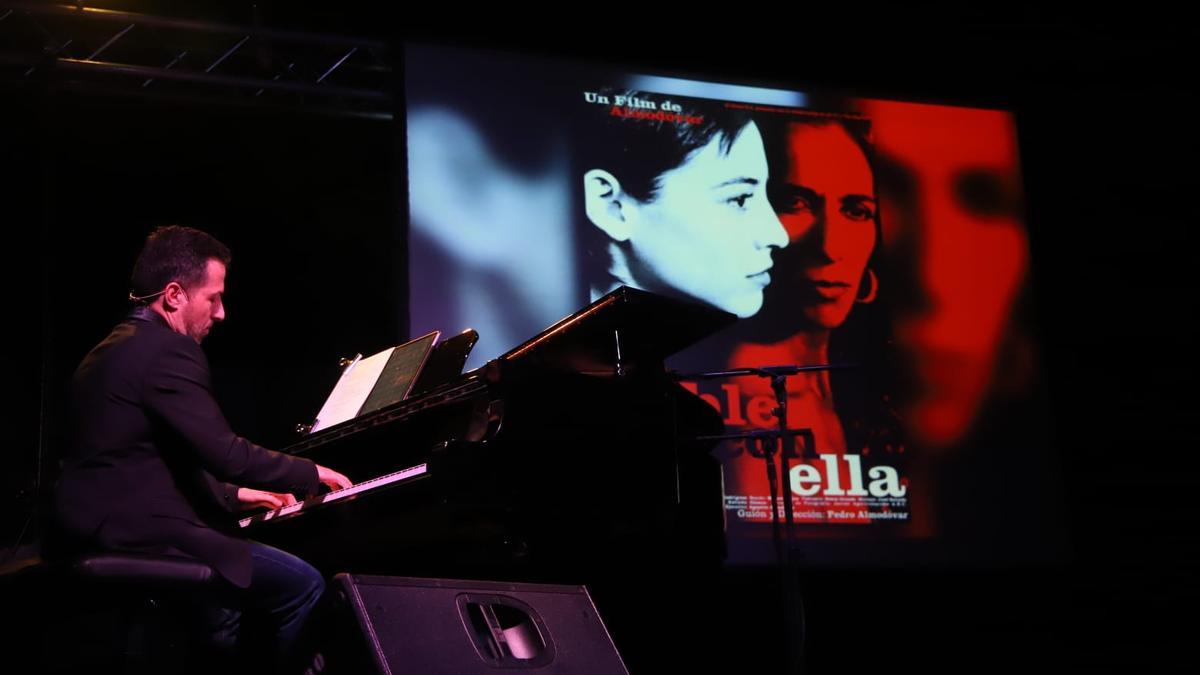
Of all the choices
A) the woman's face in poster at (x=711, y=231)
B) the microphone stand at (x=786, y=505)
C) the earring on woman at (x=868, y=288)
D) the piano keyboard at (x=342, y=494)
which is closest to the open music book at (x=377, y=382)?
the piano keyboard at (x=342, y=494)

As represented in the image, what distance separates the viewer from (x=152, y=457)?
273 centimetres

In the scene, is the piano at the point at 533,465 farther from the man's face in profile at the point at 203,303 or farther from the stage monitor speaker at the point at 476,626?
the man's face in profile at the point at 203,303

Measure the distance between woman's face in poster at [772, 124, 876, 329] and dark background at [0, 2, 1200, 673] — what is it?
1.17ft

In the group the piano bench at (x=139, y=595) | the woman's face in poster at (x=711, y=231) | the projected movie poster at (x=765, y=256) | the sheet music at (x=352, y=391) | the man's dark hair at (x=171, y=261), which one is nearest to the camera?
the piano bench at (x=139, y=595)

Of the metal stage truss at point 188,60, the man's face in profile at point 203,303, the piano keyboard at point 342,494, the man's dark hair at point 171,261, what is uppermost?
the metal stage truss at point 188,60

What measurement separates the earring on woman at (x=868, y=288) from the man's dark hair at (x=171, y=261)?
→ 3.29 m

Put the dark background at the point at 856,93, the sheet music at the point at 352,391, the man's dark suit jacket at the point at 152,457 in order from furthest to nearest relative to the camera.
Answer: the dark background at the point at 856,93 < the sheet music at the point at 352,391 < the man's dark suit jacket at the point at 152,457

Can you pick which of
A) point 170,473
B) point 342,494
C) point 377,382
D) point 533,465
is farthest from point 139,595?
point 377,382

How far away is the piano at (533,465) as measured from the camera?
9.30ft

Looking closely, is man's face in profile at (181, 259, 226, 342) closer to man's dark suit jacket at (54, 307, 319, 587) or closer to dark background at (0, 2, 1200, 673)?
man's dark suit jacket at (54, 307, 319, 587)

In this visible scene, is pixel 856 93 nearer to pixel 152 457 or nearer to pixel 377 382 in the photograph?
pixel 377 382

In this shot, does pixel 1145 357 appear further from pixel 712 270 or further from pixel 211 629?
pixel 211 629

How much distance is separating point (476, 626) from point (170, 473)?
2.92ft

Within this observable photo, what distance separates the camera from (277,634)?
2.80 m
